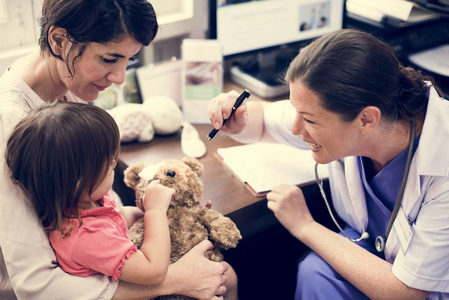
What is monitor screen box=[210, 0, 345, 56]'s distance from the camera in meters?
1.77

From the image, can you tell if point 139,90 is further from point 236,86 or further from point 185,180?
point 185,180

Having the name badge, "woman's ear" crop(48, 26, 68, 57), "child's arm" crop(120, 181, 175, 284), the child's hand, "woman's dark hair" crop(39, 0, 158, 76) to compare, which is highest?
"woman's dark hair" crop(39, 0, 158, 76)

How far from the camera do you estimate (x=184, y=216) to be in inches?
48.4

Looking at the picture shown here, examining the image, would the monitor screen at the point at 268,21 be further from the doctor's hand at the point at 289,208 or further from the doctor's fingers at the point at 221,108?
the doctor's hand at the point at 289,208

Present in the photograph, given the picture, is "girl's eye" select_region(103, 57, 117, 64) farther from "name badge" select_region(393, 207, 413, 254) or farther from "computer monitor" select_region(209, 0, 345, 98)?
"name badge" select_region(393, 207, 413, 254)

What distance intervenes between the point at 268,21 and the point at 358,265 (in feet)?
3.32

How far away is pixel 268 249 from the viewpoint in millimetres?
2082

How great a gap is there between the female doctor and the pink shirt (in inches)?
19.2

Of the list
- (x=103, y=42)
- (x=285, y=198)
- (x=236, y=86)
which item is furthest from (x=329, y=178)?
(x=103, y=42)

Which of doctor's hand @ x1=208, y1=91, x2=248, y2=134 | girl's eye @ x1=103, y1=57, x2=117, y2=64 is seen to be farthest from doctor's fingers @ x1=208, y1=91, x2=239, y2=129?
girl's eye @ x1=103, y1=57, x2=117, y2=64

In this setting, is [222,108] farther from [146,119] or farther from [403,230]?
[403,230]

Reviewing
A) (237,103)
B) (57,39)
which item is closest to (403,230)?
(237,103)

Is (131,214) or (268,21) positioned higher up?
(268,21)

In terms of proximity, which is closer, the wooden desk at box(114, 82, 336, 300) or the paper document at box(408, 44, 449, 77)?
the wooden desk at box(114, 82, 336, 300)
